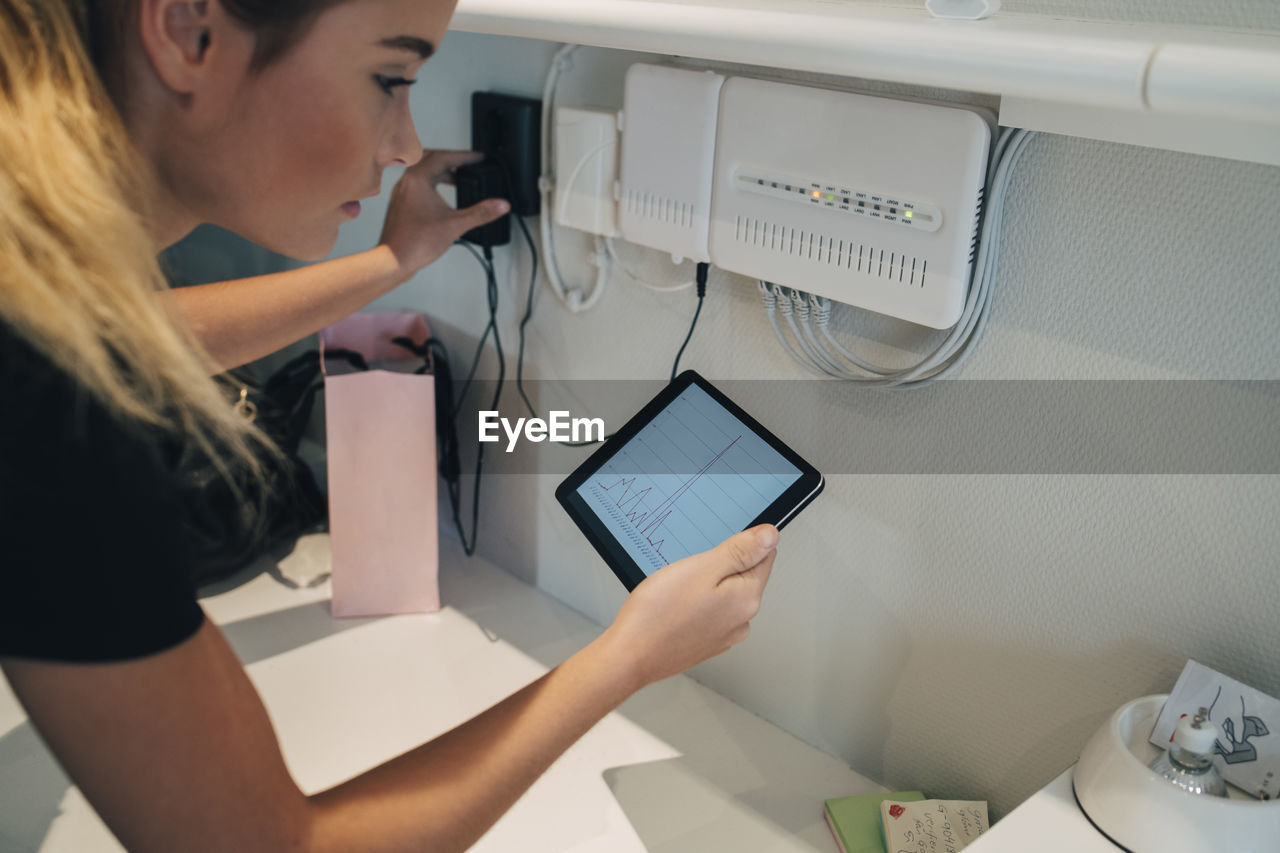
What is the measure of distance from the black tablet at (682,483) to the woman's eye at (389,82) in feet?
1.09

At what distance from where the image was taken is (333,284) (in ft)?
3.10

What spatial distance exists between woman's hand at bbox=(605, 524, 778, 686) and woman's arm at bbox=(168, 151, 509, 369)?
0.47m

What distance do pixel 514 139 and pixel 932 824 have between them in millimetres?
736

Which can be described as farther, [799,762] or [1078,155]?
[799,762]

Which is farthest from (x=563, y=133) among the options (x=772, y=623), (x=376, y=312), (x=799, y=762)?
(x=799, y=762)

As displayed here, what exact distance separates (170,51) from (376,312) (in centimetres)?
73

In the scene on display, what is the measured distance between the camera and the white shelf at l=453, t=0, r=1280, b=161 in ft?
1.40

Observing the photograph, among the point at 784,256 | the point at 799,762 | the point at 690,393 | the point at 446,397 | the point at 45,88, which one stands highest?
the point at 45,88

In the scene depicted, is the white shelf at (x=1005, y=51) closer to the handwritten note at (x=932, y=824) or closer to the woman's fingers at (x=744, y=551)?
the woman's fingers at (x=744, y=551)

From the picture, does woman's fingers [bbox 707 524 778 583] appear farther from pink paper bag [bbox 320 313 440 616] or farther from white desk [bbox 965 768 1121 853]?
pink paper bag [bbox 320 313 440 616]

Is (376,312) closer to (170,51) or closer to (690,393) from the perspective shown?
(690,393)

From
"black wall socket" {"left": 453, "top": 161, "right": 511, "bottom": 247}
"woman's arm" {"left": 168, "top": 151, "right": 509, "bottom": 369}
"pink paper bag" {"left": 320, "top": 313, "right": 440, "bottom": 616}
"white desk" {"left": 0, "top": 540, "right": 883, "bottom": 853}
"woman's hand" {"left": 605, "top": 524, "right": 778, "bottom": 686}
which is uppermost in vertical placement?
"black wall socket" {"left": 453, "top": 161, "right": 511, "bottom": 247}

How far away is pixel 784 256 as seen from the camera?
2.49ft

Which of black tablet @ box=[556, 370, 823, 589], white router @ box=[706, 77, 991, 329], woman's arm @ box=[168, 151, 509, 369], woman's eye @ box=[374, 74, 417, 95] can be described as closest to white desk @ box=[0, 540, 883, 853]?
black tablet @ box=[556, 370, 823, 589]
